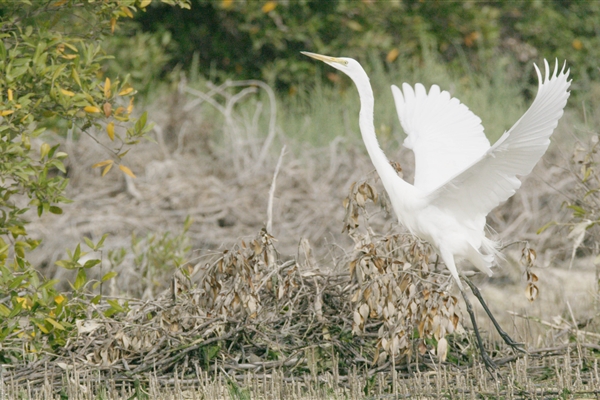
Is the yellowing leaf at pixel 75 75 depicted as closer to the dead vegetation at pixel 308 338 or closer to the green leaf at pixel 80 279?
the green leaf at pixel 80 279

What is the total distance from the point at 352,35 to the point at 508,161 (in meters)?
7.20

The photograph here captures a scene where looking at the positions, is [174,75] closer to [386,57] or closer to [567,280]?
[386,57]

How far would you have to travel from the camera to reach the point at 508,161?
372 cm

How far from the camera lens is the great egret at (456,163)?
348 cm

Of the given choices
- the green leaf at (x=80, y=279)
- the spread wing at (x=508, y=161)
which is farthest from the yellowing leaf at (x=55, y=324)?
the spread wing at (x=508, y=161)

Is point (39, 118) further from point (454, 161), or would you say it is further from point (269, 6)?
point (269, 6)

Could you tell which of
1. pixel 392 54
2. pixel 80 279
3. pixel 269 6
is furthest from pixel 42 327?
pixel 392 54

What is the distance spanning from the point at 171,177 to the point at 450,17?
521 centimetres

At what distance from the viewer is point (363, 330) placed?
4.10 meters

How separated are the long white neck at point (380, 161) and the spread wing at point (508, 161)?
184 millimetres

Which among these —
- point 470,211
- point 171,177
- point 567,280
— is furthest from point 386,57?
point 470,211

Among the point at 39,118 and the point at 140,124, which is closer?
the point at 140,124

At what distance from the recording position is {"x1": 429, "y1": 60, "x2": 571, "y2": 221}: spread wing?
3.40m

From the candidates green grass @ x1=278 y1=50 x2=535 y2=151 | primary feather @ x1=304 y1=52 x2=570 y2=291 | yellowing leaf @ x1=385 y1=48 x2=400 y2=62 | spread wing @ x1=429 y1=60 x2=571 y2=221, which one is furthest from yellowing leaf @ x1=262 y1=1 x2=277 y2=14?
spread wing @ x1=429 y1=60 x2=571 y2=221
